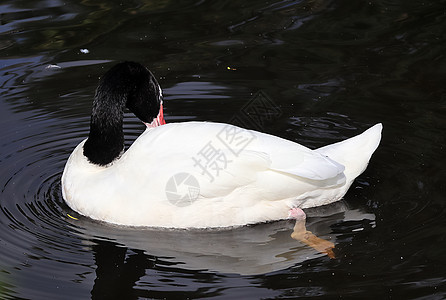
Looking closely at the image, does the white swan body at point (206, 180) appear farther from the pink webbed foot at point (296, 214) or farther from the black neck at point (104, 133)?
the black neck at point (104, 133)

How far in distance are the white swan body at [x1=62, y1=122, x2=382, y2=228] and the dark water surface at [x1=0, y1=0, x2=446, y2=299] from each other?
0.14m

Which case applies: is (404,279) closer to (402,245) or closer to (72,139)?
Result: (402,245)

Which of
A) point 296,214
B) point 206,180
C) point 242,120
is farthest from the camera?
point 242,120

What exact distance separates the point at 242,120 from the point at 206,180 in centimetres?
224

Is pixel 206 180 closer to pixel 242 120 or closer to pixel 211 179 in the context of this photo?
pixel 211 179

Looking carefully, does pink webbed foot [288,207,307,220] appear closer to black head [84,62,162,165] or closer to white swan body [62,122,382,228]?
white swan body [62,122,382,228]

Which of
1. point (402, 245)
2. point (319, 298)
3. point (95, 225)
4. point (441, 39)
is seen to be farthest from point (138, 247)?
point (441, 39)

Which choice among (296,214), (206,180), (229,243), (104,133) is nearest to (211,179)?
(206,180)

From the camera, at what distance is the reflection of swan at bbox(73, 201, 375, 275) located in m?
5.47

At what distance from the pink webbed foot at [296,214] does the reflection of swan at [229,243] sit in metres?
0.08

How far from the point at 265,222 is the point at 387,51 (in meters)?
3.70

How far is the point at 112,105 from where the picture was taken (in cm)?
632

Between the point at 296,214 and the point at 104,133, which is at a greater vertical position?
the point at 104,133

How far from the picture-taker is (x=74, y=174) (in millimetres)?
6281
